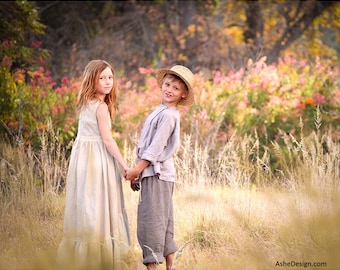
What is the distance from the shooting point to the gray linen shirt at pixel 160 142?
398 cm

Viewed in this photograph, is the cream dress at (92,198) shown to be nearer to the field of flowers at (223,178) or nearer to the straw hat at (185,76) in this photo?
the field of flowers at (223,178)

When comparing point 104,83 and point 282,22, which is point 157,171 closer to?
point 104,83

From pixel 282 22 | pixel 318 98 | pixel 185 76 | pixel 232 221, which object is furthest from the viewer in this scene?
pixel 282 22

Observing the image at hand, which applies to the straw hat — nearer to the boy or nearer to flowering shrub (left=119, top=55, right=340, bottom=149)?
the boy

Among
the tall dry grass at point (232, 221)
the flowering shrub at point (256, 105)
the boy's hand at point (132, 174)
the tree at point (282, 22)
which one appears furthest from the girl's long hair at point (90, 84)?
the tree at point (282, 22)

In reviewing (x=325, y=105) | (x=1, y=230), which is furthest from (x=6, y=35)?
(x=325, y=105)

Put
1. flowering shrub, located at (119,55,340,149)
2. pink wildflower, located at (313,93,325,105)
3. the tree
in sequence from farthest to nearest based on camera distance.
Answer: the tree
pink wildflower, located at (313,93,325,105)
flowering shrub, located at (119,55,340,149)

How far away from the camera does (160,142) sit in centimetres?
399

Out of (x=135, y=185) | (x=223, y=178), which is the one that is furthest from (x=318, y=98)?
(x=135, y=185)

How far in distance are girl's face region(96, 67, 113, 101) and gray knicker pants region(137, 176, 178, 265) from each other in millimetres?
705

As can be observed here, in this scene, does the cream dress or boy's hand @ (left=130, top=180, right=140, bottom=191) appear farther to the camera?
boy's hand @ (left=130, top=180, right=140, bottom=191)

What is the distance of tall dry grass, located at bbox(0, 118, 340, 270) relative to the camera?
3.23 metres

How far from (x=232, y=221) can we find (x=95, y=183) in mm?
1331

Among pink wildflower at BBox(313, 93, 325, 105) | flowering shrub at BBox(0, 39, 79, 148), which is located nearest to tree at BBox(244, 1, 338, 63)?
pink wildflower at BBox(313, 93, 325, 105)
